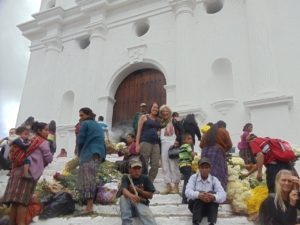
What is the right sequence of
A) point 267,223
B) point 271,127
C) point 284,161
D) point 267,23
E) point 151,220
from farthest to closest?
point 267,23 < point 271,127 < point 284,161 < point 151,220 < point 267,223

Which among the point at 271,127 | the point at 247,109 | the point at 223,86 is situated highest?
the point at 223,86

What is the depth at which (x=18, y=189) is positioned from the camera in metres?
4.88

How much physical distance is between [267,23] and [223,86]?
8.08 feet

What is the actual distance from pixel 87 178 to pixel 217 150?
216 centimetres

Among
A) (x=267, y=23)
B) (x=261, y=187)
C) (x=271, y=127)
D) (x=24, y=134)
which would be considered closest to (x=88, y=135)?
(x=24, y=134)

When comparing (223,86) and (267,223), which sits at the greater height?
(223,86)

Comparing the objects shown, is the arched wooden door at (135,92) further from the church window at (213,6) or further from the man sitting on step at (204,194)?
the man sitting on step at (204,194)

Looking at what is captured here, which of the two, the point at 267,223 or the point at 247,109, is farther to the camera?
the point at 247,109

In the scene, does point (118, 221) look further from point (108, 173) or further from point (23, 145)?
point (23, 145)

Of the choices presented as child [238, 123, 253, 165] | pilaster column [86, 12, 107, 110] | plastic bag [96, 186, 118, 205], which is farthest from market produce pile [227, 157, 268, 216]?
pilaster column [86, 12, 107, 110]

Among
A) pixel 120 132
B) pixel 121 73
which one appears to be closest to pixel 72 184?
pixel 120 132

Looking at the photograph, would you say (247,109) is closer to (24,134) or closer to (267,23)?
(267,23)

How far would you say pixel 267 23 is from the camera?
11.2 m

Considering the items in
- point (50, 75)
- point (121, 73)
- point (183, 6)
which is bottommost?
point (121, 73)
